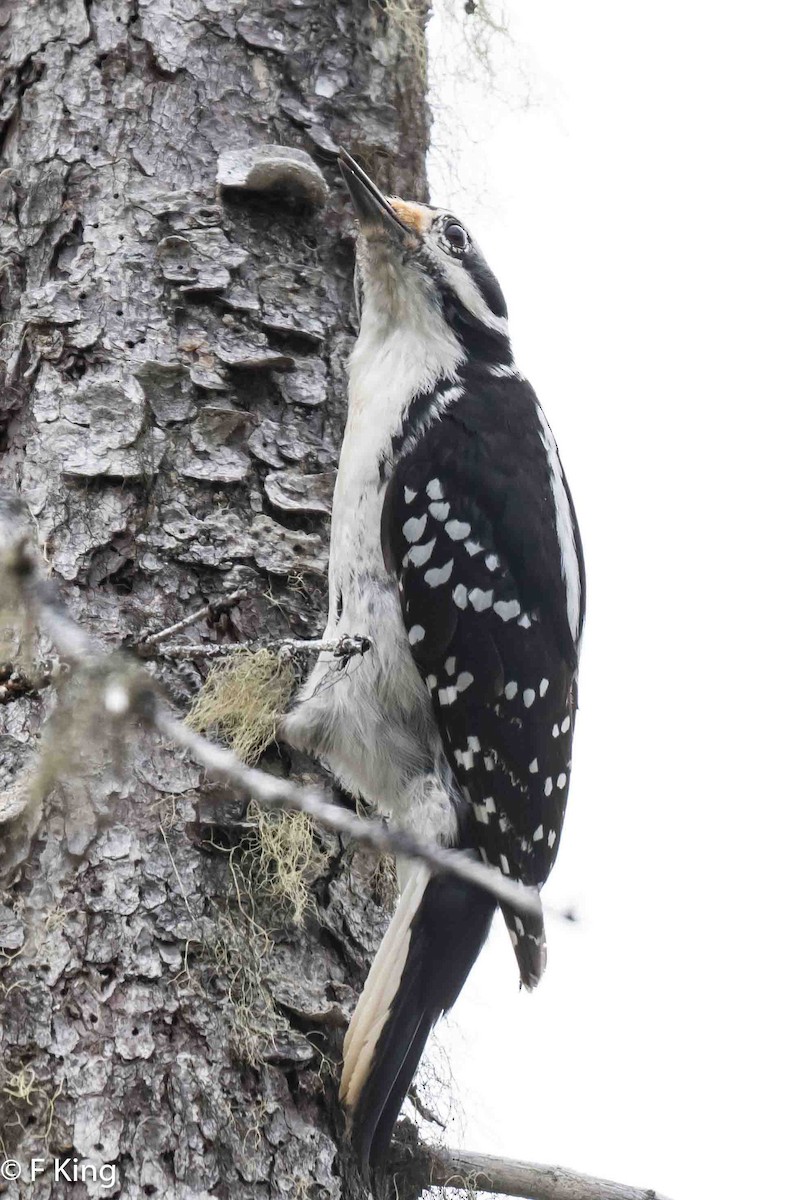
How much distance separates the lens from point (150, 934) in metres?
2.05

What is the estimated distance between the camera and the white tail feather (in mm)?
2049

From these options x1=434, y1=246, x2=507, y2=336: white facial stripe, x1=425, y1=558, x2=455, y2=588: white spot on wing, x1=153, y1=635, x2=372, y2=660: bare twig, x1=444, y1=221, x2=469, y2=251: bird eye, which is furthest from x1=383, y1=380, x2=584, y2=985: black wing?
x1=444, y1=221, x2=469, y2=251: bird eye

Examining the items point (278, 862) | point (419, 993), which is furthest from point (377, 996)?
point (278, 862)

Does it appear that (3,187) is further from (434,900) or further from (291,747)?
(434,900)

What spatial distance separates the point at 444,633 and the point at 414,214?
906 mm

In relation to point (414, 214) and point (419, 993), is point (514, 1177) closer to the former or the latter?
point (419, 993)

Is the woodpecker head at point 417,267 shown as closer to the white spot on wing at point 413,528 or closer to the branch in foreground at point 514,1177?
the white spot on wing at point 413,528

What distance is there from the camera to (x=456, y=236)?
9.42 feet

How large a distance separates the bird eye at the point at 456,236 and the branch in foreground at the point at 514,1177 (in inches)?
71.0

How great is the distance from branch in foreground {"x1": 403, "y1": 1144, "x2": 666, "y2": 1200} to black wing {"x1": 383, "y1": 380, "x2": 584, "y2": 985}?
353 mm

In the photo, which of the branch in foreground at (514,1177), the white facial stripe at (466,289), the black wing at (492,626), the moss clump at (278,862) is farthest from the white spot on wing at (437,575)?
the branch in foreground at (514,1177)

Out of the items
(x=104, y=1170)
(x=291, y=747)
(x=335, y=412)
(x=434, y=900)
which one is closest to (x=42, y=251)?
(x=335, y=412)

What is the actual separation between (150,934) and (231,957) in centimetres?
13

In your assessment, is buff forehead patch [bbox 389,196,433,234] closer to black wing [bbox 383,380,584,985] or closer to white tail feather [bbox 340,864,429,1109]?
black wing [bbox 383,380,584,985]
